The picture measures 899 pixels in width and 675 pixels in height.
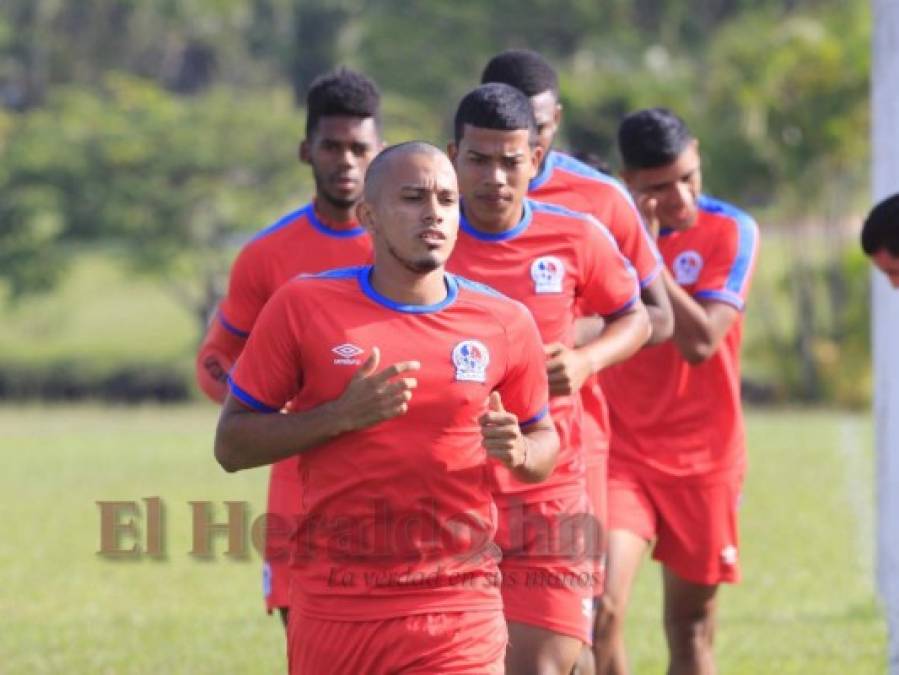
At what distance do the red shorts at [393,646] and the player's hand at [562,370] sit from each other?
51.9 inches

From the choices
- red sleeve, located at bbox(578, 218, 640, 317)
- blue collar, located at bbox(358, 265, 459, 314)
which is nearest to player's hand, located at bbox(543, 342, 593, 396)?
red sleeve, located at bbox(578, 218, 640, 317)

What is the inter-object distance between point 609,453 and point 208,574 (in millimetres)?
7551

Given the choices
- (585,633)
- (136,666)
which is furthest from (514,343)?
(136,666)

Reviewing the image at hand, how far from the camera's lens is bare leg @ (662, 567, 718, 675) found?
8477mm

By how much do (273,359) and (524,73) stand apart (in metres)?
2.56

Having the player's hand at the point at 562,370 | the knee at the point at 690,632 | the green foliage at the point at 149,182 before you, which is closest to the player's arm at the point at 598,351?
the player's hand at the point at 562,370

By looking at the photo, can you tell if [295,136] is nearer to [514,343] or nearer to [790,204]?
[790,204]

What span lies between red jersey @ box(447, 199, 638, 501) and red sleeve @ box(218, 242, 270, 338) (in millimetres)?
920

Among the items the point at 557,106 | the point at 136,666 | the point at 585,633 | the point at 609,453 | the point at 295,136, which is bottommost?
the point at 136,666

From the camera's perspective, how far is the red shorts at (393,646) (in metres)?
5.59

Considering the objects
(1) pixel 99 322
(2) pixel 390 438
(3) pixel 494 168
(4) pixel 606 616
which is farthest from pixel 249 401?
(1) pixel 99 322

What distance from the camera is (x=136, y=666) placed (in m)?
10.9

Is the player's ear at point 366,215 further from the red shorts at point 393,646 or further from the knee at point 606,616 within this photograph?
the knee at point 606,616

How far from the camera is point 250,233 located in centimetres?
4722
